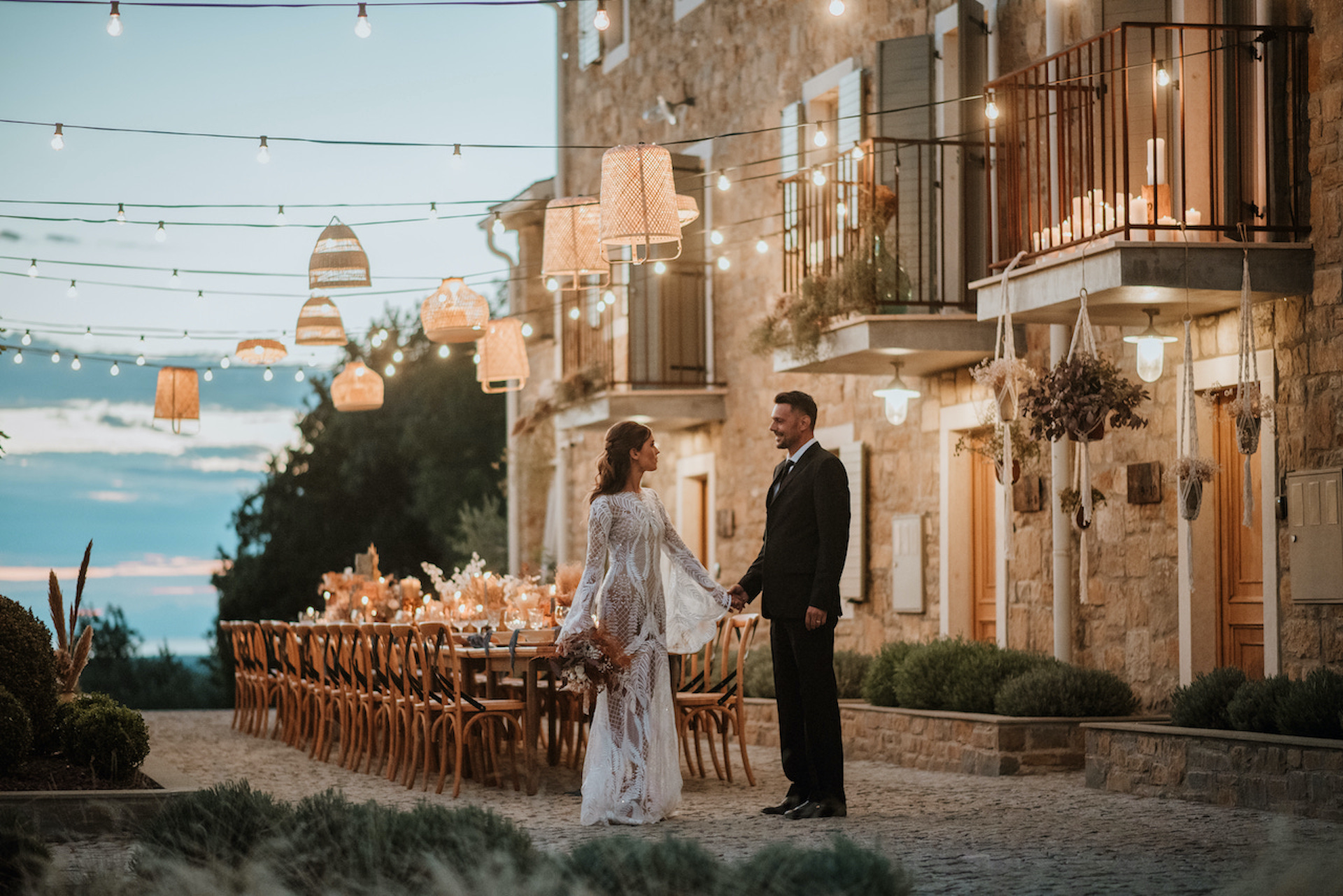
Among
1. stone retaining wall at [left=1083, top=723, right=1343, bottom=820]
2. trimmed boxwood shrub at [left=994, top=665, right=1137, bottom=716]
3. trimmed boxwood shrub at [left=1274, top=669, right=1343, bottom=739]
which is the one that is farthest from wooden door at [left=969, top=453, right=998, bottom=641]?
trimmed boxwood shrub at [left=1274, top=669, right=1343, bottom=739]

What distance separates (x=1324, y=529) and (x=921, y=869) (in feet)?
11.9

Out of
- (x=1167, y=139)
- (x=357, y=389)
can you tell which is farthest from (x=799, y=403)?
(x=357, y=389)

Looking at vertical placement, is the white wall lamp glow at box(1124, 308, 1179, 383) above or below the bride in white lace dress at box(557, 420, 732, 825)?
above

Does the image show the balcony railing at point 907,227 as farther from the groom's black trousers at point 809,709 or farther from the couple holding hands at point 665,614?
the groom's black trousers at point 809,709

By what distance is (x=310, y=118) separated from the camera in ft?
56.1

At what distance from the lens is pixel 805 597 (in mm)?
7195

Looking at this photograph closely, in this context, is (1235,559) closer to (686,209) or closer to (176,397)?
(686,209)

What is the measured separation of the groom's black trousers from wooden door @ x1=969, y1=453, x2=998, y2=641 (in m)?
4.55

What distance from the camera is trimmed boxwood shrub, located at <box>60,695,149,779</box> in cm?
787

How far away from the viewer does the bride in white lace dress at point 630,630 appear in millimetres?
7219

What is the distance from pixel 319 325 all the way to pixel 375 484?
1958cm

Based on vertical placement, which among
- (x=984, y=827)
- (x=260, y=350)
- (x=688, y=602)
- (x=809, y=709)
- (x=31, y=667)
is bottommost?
(x=984, y=827)

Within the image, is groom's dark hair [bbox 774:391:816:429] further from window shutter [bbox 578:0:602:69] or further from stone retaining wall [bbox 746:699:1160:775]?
window shutter [bbox 578:0:602:69]

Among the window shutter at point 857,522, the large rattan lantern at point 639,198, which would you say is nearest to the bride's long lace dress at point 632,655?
the large rattan lantern at point 639,198
